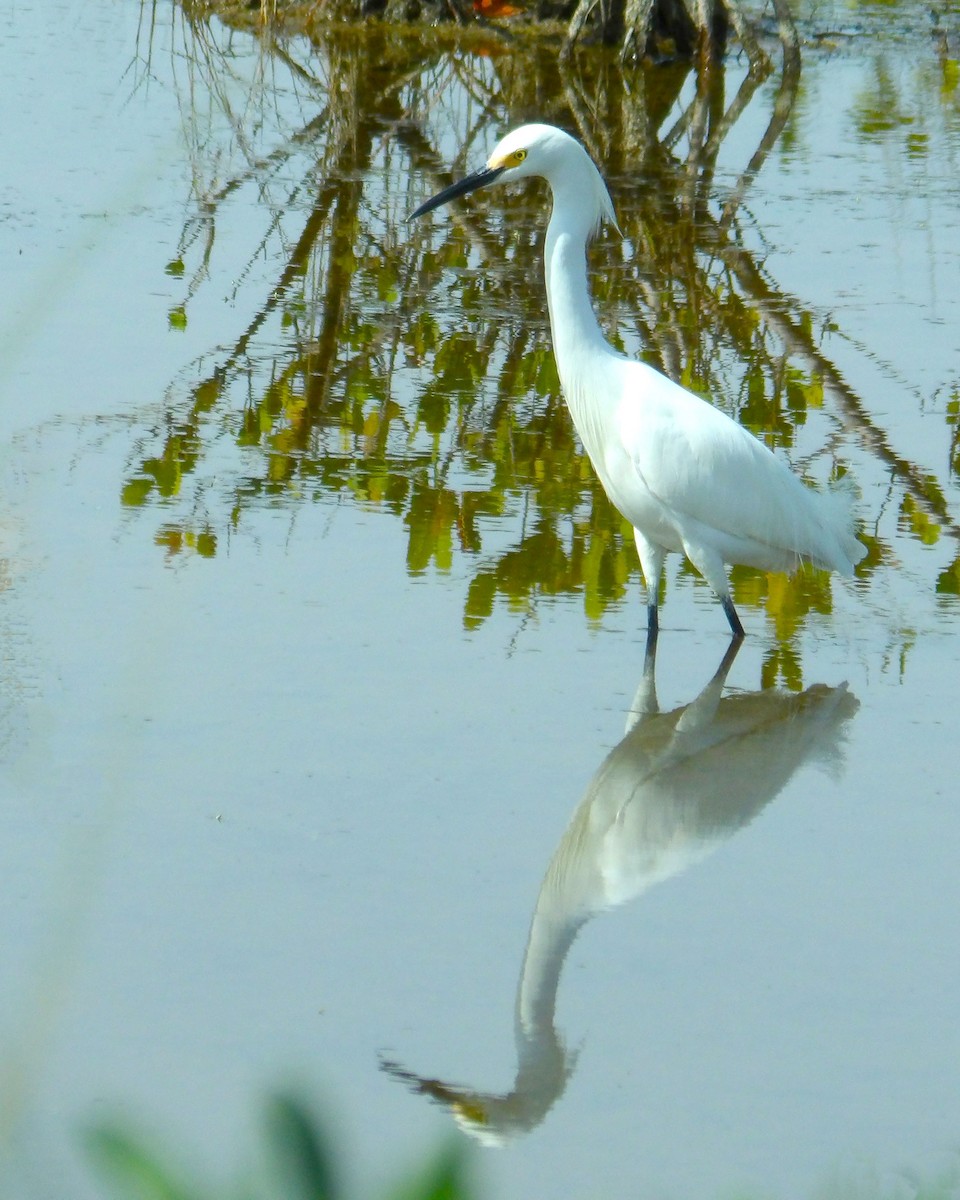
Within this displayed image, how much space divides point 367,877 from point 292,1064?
621 mm

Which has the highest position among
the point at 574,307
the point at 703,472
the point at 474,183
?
the point at 474,183

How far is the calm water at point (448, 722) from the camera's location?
2.49 metres

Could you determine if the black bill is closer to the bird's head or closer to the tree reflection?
the bird's head

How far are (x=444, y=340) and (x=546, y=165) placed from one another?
5.85 ft

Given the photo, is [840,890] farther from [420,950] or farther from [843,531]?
[843,531]

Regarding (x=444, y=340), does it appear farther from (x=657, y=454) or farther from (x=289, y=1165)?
(x=289, y=1165)

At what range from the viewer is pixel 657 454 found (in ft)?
13.8

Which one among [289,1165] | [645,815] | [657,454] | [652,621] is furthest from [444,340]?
[289,1165]

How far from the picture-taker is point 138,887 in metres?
2.98

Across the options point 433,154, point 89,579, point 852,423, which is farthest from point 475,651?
point 433,154

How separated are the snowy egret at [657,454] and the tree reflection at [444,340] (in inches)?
9.7

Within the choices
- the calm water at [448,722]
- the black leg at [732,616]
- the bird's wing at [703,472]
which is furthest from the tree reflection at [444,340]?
the bird's wing at [703,472]

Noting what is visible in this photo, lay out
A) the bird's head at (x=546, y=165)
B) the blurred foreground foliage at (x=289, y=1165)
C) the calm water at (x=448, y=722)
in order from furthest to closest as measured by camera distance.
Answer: the bird's head at (x=546, y=165), the calm water at (x=448, y=722), the blurred foreground foliage at (x=289, y=1165)

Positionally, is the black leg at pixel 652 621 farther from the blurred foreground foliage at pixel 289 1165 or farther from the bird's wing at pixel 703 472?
the blurred foreground foliage at pixel 289 1165
